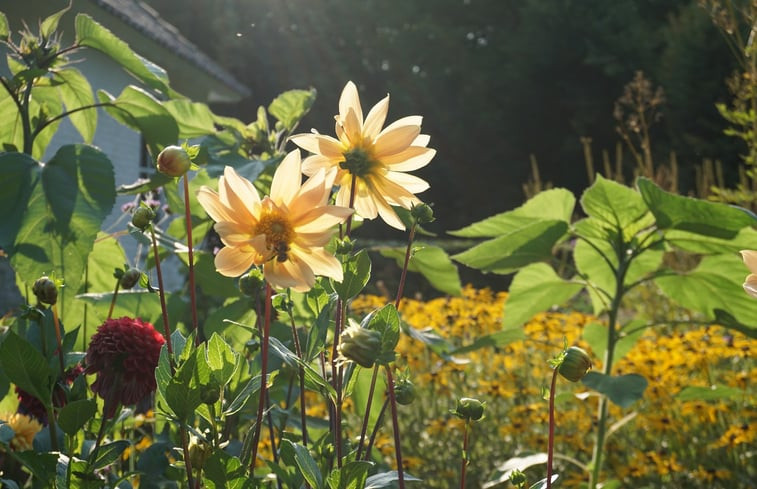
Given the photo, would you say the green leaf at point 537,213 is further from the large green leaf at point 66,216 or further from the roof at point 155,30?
the roof at point 155,30

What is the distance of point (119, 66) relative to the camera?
17.1ft

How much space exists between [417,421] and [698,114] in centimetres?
1164

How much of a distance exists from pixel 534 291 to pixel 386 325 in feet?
3.20

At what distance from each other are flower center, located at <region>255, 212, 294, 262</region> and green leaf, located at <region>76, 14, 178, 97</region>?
24.3 inches

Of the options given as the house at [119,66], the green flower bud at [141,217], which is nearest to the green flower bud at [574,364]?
the green flower bud at [141,217]

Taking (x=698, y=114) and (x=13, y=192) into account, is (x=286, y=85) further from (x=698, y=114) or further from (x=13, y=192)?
(x=13, y=192)

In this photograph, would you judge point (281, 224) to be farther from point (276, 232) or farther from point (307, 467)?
point (307, 467)

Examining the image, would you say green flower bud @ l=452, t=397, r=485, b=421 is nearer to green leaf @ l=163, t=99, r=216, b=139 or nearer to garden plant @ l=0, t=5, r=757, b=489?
garden plant @ l=0, t=5, r=757, b=489

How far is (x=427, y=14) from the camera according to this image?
17.2 meters

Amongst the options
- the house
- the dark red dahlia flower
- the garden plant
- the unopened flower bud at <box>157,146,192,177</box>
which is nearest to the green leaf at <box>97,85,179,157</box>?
the garden plant

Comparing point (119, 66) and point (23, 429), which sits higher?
point (119, 66)

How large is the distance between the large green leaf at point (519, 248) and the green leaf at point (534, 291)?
9 centimetres

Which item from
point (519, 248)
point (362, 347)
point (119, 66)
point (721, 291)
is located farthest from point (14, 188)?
point (119, 66)

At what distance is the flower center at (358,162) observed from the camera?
68 centimetres
